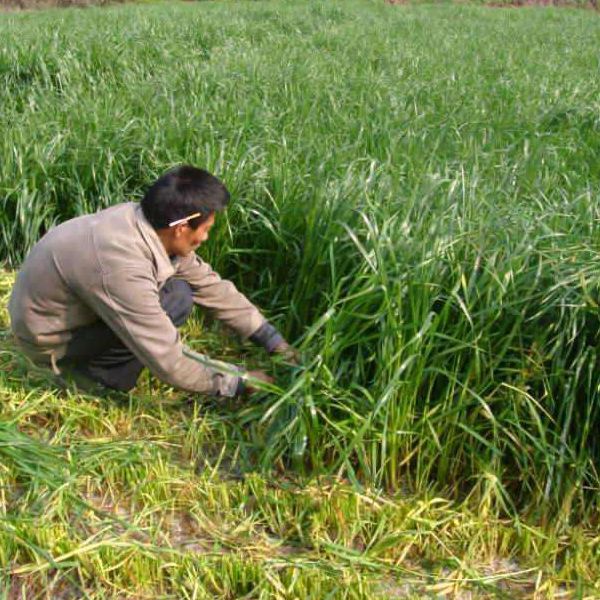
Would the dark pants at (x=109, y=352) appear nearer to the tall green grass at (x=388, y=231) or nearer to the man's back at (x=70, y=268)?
the man's back at (x=70, y=268)

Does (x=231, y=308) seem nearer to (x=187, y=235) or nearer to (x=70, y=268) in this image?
(x=187, y=235)

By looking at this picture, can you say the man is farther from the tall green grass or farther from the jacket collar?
the tall green grass

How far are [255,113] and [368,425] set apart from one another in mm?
2593

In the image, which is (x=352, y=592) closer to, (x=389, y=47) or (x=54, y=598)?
(x=54, y=598)

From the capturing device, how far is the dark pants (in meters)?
2.65

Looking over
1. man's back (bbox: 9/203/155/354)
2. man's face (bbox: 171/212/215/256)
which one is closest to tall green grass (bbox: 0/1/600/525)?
man's face (bbox: 171/212/215/256)

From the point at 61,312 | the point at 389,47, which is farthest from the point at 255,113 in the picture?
the point at 389,47

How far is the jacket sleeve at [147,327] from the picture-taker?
235 cm

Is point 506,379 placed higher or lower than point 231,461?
higher

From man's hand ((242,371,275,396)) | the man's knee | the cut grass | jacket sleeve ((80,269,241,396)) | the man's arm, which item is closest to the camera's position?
the cut grass

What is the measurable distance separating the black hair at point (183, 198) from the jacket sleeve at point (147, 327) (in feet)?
0.66

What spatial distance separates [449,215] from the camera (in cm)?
281

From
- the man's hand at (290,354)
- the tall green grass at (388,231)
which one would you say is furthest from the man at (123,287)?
the tall green grass at (388,231)

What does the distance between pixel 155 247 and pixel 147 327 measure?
257 mm
